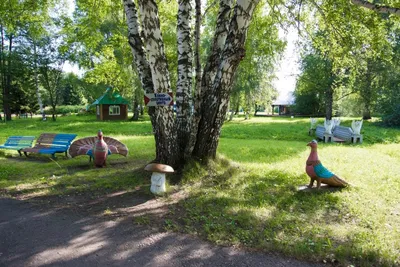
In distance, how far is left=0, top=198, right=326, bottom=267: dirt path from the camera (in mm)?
3021

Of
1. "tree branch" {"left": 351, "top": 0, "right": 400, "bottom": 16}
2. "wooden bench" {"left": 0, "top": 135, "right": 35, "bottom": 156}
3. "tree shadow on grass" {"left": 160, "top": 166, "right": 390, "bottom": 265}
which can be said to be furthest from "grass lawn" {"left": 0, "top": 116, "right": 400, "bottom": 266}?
"tree branch" {"left": 351, "top": 0, "right": 400, "bottom": 16}

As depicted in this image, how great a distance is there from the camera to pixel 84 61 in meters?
28.2

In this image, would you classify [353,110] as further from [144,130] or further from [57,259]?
[57,259]

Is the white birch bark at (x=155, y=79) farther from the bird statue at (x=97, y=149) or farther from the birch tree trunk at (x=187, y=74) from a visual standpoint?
the bird statue at (x=97, y=149)

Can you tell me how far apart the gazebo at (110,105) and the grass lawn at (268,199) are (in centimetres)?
2421

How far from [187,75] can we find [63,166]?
4439 mm

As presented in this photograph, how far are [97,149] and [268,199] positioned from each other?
4.69 meters

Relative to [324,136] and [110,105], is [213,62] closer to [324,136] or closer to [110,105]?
[324,136]

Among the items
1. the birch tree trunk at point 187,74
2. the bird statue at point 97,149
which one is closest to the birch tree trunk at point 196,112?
the birch tree trunk at point 187,74

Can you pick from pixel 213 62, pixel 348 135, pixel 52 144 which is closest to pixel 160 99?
pixel 213 62

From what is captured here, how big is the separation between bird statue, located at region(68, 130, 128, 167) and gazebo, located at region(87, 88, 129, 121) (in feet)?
81.4

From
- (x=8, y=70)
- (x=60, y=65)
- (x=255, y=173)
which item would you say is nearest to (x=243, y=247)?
(x=255, y=173)

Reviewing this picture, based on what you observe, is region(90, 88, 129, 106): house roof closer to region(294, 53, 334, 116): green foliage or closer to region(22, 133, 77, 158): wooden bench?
region(294, 53, 334, 116): green foliage

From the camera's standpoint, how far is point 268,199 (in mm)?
5000
